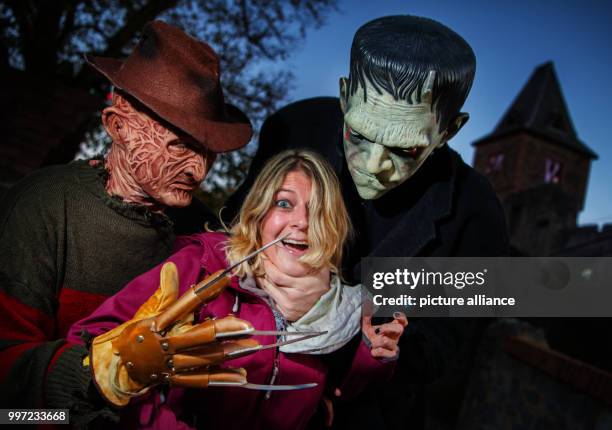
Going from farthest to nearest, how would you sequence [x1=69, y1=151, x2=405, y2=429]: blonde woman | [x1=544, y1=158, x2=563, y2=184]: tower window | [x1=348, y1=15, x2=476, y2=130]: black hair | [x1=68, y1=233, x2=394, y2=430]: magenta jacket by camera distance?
[x1=544, y1=158, x2=563, y2=184]: tower window
[x1=348, y1=15, x2=476, y2=130]: black hair
[x1=69, y1=151, x2=405, y2=429]: blonde woman
[x1=68, y1=233, x2=394, y2=430]: magenta jacket

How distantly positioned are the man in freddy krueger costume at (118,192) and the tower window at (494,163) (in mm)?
36979

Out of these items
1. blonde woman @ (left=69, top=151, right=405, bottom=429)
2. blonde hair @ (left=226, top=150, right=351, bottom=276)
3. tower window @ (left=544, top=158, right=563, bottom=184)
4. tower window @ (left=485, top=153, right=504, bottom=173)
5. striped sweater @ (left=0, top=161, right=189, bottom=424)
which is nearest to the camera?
striped sweater @ (left=0, top=161, right=189, bottom=424)

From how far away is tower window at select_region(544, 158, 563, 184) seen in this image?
35.2 metres

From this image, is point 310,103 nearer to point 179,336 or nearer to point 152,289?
point 152,289

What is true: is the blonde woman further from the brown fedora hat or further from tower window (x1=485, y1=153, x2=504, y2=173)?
tower window (x1=485, y1=153, x2=504, y2=173)

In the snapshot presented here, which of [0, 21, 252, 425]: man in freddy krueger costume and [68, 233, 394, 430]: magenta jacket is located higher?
[0, 21, 252, 425]: man in freddy krueger costume

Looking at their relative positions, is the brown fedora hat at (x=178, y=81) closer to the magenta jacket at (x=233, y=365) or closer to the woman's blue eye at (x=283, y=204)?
the woman's blue eye at (x=283, y=204)

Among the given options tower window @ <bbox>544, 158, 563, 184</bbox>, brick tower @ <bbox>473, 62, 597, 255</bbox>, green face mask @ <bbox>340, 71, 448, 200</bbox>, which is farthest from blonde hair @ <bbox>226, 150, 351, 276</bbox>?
tower window @ <bbox>544, 158, 563, 184</bbox>

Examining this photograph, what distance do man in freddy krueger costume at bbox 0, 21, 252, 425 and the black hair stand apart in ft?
1.98

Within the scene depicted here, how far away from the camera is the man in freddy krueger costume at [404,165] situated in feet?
6.79

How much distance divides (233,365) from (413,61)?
134 centimetres

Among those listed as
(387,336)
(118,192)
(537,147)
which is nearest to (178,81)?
(118,192)

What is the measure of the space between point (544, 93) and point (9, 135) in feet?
123

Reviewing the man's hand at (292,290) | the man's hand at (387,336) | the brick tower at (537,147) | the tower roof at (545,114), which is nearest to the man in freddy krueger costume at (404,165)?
the man's hand at (387,336)
